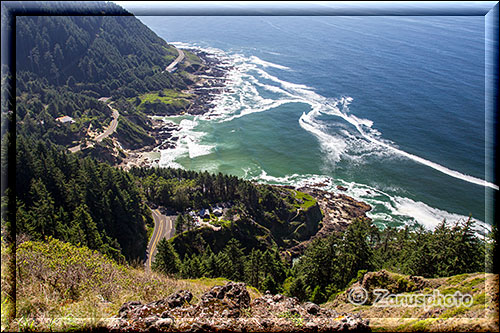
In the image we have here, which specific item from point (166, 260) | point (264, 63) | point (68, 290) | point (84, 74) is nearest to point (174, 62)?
point (84, 74)

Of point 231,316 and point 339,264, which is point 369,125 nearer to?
point 339,264

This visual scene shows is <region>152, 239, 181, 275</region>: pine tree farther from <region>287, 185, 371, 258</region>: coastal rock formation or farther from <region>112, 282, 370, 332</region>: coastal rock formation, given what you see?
<region>112, 282, 370, 332</region>: coastal rock formation

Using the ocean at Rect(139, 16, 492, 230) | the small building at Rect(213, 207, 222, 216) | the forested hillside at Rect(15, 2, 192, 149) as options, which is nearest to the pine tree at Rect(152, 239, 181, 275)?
the small building at Rect(213, 207, 222, 216)

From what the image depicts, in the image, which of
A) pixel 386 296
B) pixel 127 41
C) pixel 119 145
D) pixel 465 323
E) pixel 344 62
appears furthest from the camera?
pixel 127 41

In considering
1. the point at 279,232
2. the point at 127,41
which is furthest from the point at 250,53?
the point at 279,232

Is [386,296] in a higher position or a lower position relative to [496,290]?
lower

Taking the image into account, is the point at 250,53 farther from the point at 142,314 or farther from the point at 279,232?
the point at 142,314

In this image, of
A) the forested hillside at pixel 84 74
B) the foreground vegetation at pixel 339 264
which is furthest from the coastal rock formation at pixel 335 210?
the forested hillside at pixel 84 74
